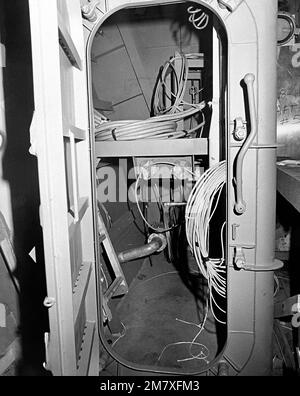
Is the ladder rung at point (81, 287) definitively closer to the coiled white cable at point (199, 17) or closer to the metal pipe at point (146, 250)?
the metal pipe at point (146, 250)

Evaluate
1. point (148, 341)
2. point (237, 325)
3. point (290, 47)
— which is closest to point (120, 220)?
point (148, 341)

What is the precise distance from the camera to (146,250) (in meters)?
2.69

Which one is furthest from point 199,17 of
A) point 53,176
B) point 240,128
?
point 53,176

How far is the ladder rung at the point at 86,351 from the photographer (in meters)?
1.19

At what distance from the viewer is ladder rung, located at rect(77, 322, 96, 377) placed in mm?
1190

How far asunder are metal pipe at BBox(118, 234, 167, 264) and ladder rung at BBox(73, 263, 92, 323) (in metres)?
0.94

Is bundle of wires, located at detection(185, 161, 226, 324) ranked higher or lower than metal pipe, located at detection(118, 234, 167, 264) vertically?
higher

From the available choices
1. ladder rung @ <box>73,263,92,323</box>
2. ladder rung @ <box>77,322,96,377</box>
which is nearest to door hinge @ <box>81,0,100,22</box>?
ladder rung @ <box>73,263,92,323</box>

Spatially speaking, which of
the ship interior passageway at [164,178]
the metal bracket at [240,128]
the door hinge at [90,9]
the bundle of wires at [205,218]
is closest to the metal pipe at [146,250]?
the ship interior passageway at [164,178]

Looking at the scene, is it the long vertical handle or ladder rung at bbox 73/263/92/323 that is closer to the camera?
ladder rung at bbox 73/263/92/323

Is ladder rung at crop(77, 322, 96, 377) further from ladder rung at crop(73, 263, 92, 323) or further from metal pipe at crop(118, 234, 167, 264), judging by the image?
metal pipe at crop(118, 234, 167, 264)

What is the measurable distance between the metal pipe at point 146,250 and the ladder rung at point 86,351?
95cm
